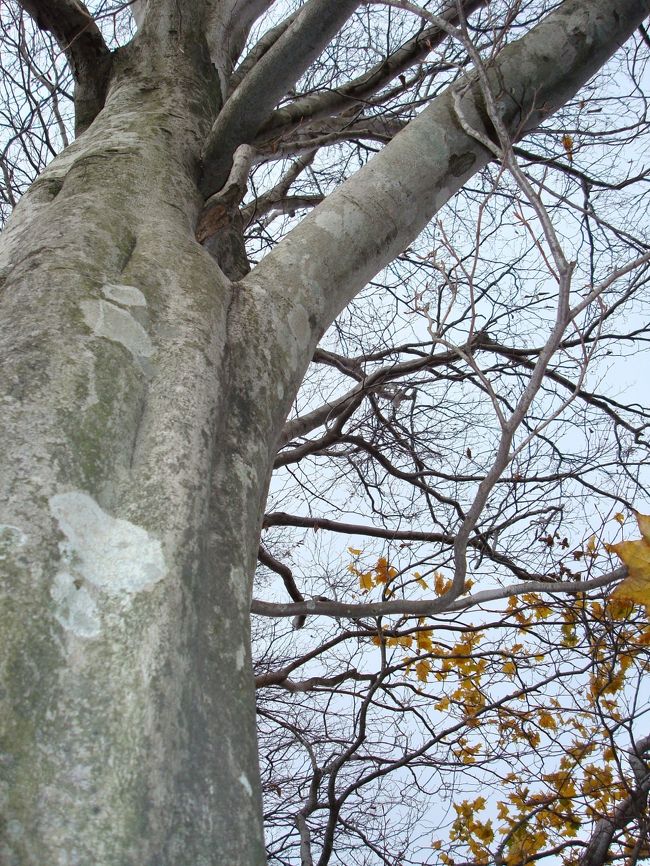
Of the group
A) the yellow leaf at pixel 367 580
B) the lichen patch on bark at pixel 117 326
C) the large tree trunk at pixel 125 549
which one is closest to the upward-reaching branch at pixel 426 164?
the large tree trunk at pixel 125 549

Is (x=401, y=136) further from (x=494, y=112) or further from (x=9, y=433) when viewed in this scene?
(x=9, y=433)

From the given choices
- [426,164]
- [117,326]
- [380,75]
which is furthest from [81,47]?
[117,326]

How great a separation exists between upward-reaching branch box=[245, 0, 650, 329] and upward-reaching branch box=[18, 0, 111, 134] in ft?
4.25

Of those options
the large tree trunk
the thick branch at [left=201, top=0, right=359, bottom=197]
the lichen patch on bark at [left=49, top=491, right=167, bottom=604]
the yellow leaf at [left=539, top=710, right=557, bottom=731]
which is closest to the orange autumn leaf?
the large tree trunk

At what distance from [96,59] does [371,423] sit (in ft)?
8.09

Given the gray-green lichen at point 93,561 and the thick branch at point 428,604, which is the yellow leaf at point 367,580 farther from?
the gray-green lichen at point 93,561

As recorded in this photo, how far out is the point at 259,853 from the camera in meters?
0.76

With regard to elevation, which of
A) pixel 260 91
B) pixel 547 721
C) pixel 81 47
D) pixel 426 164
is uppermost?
pixel 81 47

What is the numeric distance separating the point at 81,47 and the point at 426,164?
1495 millimetres

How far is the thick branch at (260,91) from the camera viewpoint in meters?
1.91

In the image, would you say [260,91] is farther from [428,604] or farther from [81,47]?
[428,604]

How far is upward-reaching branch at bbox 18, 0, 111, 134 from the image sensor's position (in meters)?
2.33

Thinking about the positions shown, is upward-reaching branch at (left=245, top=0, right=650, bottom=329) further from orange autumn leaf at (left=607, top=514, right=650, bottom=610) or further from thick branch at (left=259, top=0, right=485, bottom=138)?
thick branch at (left=259, top=0, right=485, bottom=138)

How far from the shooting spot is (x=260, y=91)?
201cm
